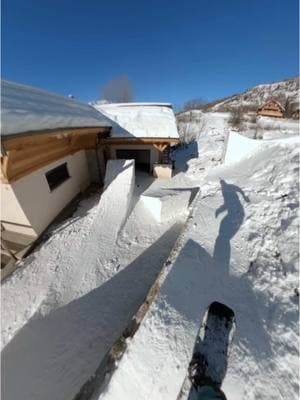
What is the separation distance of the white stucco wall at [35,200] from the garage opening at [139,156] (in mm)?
2977

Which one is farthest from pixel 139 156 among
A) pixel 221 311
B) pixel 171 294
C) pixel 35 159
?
pixel 221 311

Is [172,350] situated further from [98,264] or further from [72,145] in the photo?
[72,145]

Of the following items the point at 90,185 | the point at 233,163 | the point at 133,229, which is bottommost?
the point at 133,229

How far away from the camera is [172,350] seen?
2123 millimetres

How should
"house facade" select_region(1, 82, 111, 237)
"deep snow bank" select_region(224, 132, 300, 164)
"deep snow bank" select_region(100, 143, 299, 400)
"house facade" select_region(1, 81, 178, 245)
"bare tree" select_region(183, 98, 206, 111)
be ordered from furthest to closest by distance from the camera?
"bare tree" select_region(183, 98, 206, 111)
"deep snow bank" select_region(224, 132, 300, 164)
"house facade" select_region(1, 81, 178, 245)
"house facade" select_region(1, 82, 111, 237)
"deep snow bank" select_region(100, 143, 299, 400)

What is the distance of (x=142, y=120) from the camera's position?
360 inches

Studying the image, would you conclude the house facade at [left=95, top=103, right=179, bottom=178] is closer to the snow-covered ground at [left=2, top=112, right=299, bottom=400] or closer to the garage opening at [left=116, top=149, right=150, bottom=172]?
the garage opening at [left=116, top=149, right=150, bottom=172]

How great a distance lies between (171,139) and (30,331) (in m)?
7.82

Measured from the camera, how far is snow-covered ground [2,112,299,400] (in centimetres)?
204

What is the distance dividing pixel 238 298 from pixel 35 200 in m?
5.99

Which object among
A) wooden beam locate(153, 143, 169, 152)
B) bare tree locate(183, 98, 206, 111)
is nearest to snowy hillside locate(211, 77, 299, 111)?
bare tree locate(183, 98, 206, 111)

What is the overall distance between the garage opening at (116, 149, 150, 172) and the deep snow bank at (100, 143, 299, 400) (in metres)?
5.73

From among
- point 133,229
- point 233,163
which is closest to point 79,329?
point 133,229

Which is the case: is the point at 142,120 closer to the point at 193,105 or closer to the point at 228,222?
the point at 228,222
